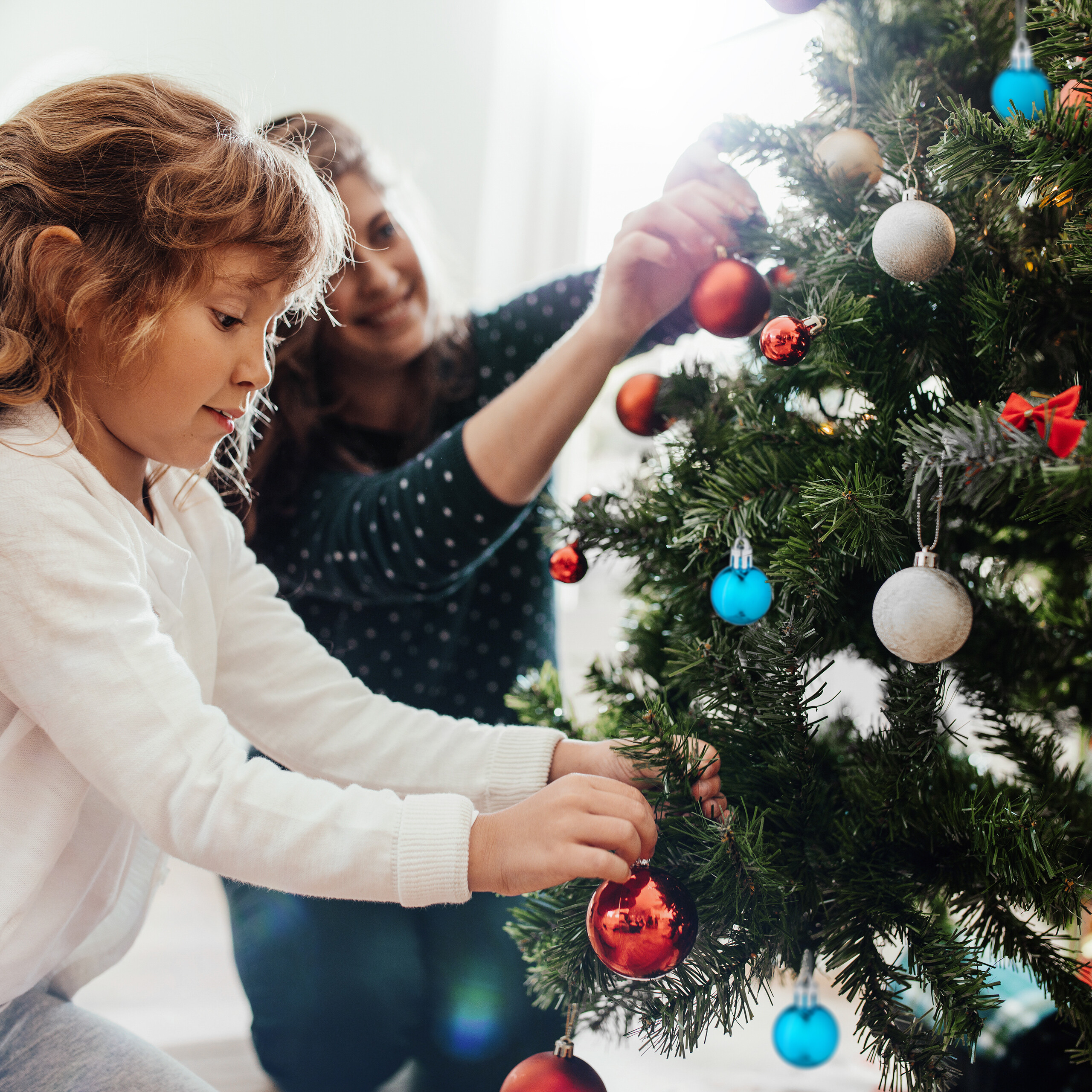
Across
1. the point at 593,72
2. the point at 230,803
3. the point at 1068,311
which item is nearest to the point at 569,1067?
the point at 230,803

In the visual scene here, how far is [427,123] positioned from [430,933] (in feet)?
4.82

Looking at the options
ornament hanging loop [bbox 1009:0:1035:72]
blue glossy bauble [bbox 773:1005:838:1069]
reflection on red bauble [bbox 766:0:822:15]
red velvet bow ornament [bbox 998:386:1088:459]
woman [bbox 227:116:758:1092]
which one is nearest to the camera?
red velvet bow ornament [bbox 998:386:1088:459]

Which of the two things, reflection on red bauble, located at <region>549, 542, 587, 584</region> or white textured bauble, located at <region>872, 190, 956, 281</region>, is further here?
reflection on red bauble, located at <region>549, 542, 587, 584</region>

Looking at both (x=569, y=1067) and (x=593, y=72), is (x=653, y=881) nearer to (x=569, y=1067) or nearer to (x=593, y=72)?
(x=569, y=1067)

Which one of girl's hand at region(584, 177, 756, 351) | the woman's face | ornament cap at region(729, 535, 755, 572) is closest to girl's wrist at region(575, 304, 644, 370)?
girl's hand at region(584, 177, 756, 351)

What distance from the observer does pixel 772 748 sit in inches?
20.5

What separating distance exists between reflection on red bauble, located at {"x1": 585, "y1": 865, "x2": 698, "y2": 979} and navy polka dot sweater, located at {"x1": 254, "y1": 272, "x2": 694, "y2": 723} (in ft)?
1.15

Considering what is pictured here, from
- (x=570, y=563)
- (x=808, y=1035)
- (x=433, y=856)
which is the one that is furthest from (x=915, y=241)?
(x=808, y=1035)

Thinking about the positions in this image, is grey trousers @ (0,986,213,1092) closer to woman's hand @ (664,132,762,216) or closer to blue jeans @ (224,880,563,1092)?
blue jeans @ (224,880,563,1092)

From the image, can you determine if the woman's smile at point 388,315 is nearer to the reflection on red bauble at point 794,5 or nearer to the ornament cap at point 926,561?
the reflection on red bauble at point 794,5

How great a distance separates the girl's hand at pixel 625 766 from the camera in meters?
0.50

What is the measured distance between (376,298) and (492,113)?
950mm

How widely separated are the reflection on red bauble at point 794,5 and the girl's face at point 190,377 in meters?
0.39

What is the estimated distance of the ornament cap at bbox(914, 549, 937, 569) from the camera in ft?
1.42
